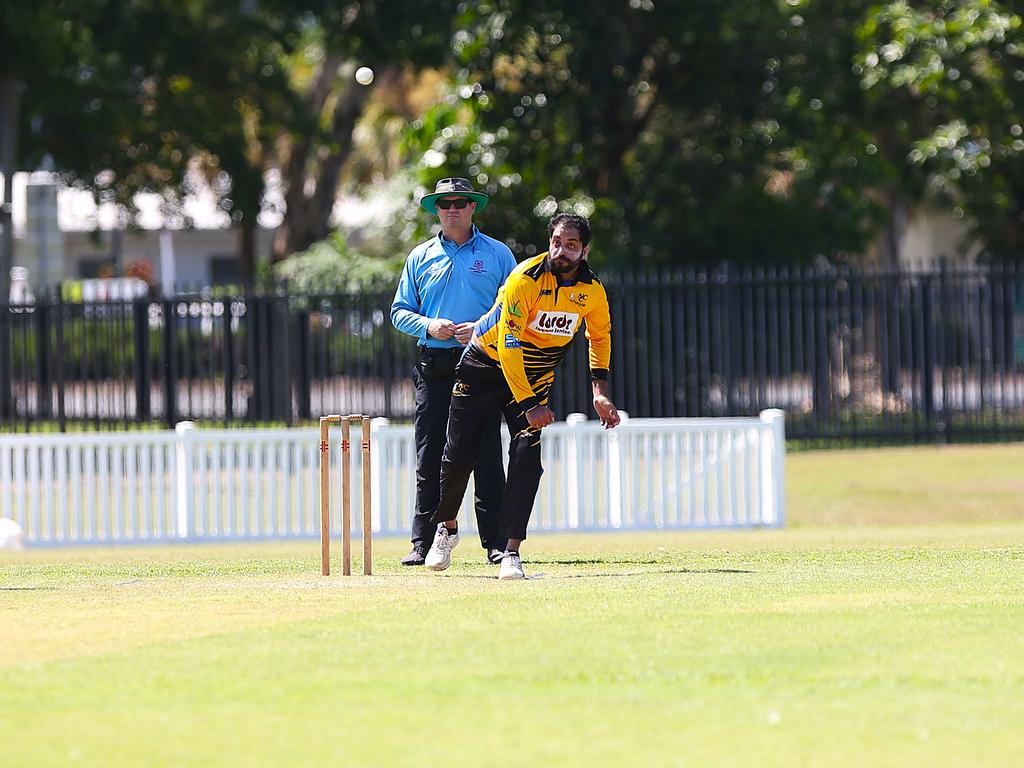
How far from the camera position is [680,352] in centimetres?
2180

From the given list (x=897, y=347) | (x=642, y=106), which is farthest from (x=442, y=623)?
(x=642, y=106)

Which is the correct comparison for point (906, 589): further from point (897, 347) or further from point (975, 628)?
point (897, 347)

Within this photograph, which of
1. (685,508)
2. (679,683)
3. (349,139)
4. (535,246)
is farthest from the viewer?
(349,139)

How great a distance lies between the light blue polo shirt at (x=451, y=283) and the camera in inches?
381

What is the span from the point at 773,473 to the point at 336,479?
3.69 m

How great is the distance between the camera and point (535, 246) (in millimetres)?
25719

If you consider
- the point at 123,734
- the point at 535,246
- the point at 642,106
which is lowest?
the point at 123,734

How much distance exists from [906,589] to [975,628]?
1.26 metres

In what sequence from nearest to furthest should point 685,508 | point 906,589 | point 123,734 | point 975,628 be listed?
point 123,734, point 975,628, point 906,589, point 685,508

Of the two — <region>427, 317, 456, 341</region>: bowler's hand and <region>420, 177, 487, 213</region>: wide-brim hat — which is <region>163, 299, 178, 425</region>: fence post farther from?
<region>427, 317, 456, 341</region>: bowler's hand

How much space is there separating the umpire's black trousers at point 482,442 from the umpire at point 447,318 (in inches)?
5.6

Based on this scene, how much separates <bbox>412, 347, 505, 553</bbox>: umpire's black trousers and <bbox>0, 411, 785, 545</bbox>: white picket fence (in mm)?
4926

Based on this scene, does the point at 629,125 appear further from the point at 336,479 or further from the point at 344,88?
the point at 344,88

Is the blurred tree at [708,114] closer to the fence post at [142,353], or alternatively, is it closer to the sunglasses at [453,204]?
the fence post at [142,353]
